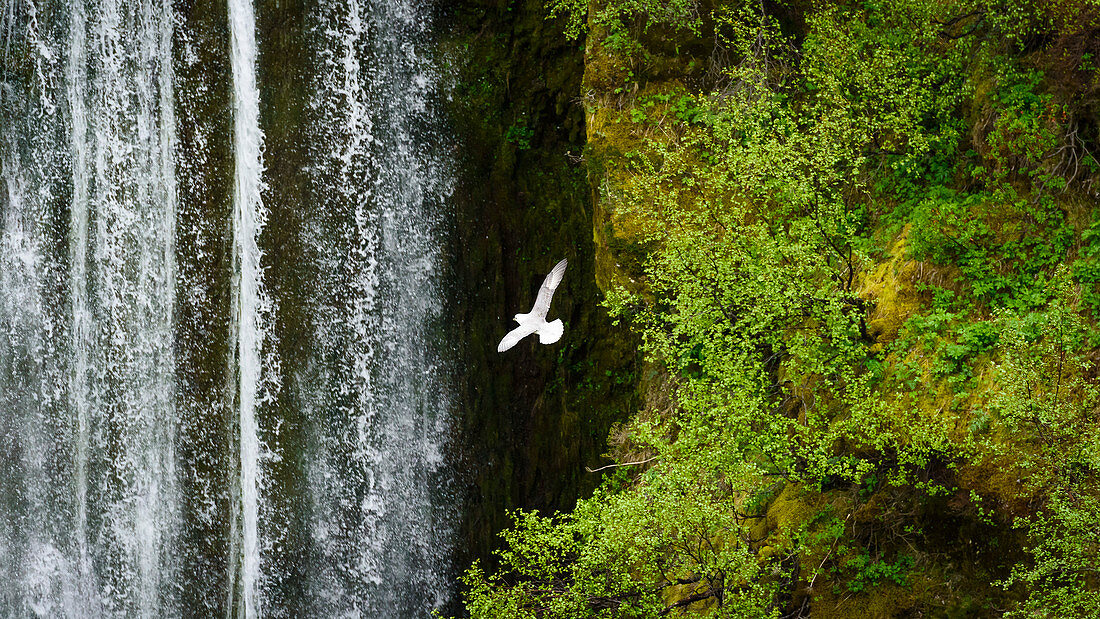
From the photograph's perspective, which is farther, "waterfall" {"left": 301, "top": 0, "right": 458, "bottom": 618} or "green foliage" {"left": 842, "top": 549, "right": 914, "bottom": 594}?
"waterfall" {"left": 301, "top": 0, "right": 458, "bottom": 618}

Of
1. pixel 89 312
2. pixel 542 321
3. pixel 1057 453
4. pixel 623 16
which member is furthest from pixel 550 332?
pixel 89 312

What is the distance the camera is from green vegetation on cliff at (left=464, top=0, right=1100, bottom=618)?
6418 millimetres

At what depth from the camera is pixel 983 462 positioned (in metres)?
6.41

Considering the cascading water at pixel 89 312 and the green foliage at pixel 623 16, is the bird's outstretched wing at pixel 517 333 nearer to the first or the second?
the green foliage at pixel 623 16

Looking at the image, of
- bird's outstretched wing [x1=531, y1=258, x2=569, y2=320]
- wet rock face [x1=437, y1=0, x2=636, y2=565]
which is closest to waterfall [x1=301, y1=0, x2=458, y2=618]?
wet rock face [x1=437, y1=0, x2=636, y2=565]

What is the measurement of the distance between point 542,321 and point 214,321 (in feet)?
11.9

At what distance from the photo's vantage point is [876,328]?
23.9 ft

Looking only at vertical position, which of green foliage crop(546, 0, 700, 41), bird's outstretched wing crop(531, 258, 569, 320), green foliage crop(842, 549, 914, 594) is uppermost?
green foliage crop(546, 0, 700, 41)

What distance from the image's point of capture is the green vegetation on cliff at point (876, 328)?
253 inches

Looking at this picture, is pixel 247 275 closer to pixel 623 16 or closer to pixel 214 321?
pixel 214 321

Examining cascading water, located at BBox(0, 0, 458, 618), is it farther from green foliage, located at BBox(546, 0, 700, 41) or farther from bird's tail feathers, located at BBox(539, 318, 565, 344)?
green foliage, located at BBox(546, 0, 700, 41)

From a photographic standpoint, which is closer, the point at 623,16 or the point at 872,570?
the point at 872,570

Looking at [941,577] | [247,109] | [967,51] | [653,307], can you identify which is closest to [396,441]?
[653,307]

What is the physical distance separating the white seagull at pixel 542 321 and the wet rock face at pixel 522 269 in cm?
93
